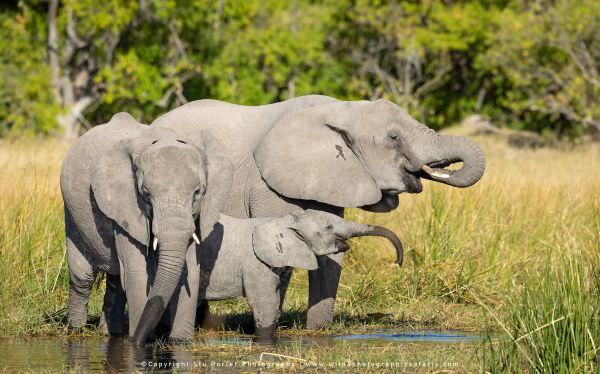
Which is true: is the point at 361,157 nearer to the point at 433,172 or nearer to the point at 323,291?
the point at 433,172

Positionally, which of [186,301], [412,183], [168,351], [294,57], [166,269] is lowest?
[168,351]

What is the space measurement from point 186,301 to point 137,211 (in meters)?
0.75

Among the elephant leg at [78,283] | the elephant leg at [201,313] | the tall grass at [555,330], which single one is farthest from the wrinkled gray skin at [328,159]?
the tall grass at [555,330]

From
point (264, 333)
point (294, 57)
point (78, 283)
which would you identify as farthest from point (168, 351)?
point (294, 57)

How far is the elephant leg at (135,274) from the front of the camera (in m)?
8.52

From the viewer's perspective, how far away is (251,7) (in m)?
33.4

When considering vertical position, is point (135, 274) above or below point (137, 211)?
below

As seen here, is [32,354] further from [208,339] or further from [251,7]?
[251,7]

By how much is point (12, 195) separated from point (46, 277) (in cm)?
145

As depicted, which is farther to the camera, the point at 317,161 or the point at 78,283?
the point at 317,161

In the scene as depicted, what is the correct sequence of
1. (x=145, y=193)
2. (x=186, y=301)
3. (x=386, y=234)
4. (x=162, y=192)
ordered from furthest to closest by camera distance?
(x=386, y=234) → (x=186, y=301) → (x=145, y=193) → (x=162, y=192)

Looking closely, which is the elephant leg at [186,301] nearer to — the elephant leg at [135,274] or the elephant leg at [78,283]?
the elephant leg at [135,274]

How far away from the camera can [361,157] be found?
9.71m

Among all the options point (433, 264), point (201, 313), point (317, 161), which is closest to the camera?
point (201, 313)
